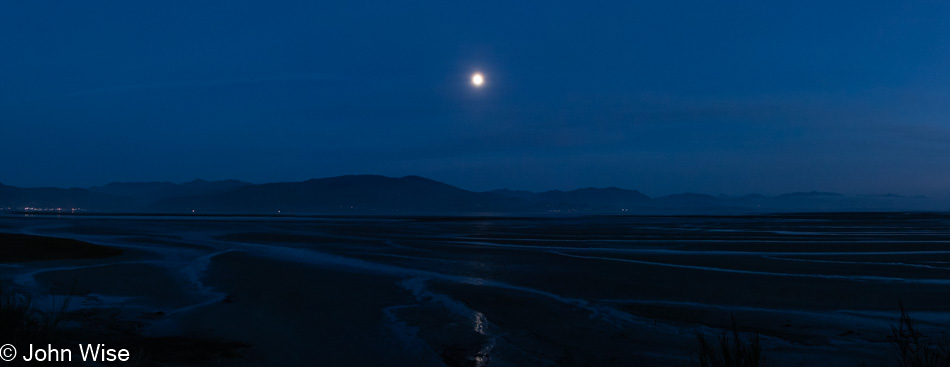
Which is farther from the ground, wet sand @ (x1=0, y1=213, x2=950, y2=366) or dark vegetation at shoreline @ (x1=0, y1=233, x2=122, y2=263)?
dark vegetation at shoreline @ (x1=0, y1=233, x2=122, y2=263)

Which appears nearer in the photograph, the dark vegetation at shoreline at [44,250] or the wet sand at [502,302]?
the wet sand at [502,302]

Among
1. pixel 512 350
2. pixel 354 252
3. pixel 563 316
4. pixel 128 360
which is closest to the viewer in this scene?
pixel 128 360

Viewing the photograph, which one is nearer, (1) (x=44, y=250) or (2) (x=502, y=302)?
(2) (x=502, y=302)

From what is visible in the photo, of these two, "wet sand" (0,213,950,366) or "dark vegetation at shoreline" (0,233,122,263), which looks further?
"dark vegetation at shoreline" (0,233,122,263)

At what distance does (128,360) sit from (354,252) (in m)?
18.4

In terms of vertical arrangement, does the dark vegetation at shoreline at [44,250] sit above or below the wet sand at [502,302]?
above

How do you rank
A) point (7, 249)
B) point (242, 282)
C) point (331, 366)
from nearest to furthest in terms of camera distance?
point (331, 366), point (242, 282), point (7, 249)

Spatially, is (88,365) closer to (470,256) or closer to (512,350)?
(512,350)

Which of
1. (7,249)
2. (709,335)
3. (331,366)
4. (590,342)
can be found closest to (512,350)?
(590,342)

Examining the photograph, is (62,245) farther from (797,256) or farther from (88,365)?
(797,256)

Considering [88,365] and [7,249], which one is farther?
[7,249]

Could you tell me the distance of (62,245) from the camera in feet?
77.7

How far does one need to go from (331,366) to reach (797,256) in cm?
2085

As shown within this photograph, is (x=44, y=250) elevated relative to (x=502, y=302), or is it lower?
elevated
